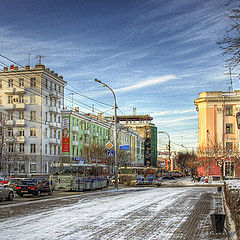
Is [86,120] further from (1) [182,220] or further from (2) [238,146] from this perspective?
(1) [182,220]

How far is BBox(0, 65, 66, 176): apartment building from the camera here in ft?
214

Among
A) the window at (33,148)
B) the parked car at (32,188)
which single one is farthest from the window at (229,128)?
the parked car at (32,188)

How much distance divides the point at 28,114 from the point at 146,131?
8502 centimetres

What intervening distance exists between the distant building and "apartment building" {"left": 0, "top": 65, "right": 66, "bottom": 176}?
3092 inches

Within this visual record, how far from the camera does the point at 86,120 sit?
81.8 meters

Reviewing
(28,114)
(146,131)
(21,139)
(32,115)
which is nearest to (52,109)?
(32,115)

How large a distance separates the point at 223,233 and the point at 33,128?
57465 mm

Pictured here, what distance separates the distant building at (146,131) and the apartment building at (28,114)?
78.5 meters

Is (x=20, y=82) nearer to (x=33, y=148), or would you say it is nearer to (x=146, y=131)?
(x=33, y=148)


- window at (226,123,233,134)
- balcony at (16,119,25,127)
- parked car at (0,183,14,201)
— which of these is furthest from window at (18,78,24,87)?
parked car at (0,183,14,201)

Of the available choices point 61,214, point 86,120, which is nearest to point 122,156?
point 86,120

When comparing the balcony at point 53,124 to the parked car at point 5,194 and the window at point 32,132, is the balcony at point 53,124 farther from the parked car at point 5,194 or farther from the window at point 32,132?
the parked car at point 5,194

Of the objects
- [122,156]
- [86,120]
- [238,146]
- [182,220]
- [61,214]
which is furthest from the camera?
[122,156]

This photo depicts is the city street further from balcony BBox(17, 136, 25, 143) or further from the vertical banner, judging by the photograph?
the vertical banner
